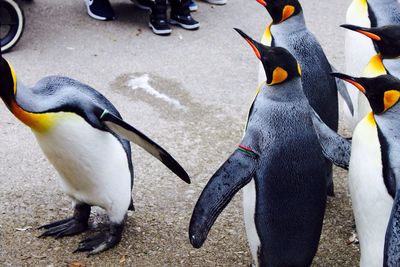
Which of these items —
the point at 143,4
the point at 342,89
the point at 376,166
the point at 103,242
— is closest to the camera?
the point at 376,166

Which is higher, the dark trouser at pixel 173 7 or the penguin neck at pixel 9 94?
the penguin neck at pixel 9 94

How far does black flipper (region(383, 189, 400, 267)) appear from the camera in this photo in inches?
81.7

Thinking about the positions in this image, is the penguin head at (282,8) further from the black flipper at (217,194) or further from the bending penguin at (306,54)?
the black flipper at (217,194)

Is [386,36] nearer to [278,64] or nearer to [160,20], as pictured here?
[278,64]

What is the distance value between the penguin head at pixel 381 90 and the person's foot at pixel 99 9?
A: 3.14 metres

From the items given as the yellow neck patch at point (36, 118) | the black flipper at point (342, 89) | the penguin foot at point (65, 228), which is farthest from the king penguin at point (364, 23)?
the yellow neck patch at point (36, 118)

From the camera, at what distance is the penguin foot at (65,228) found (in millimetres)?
2783

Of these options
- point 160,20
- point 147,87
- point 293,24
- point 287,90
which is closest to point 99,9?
point 160,20

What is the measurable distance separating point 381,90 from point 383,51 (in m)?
0.59

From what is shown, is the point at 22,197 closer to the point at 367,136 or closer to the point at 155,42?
the point at 367,136

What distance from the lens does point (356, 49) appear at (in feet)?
11.0

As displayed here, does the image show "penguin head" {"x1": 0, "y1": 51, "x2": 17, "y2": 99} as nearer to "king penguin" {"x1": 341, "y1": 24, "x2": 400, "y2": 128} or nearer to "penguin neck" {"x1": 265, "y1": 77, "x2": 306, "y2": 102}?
"penguin neck" {"x1": 265, "y1": 77, "x2": 306, "y2": 102}

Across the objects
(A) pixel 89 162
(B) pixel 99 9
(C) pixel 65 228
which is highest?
(A) pixel 89 162

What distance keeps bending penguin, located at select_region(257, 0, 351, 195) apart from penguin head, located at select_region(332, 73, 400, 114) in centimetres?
56
